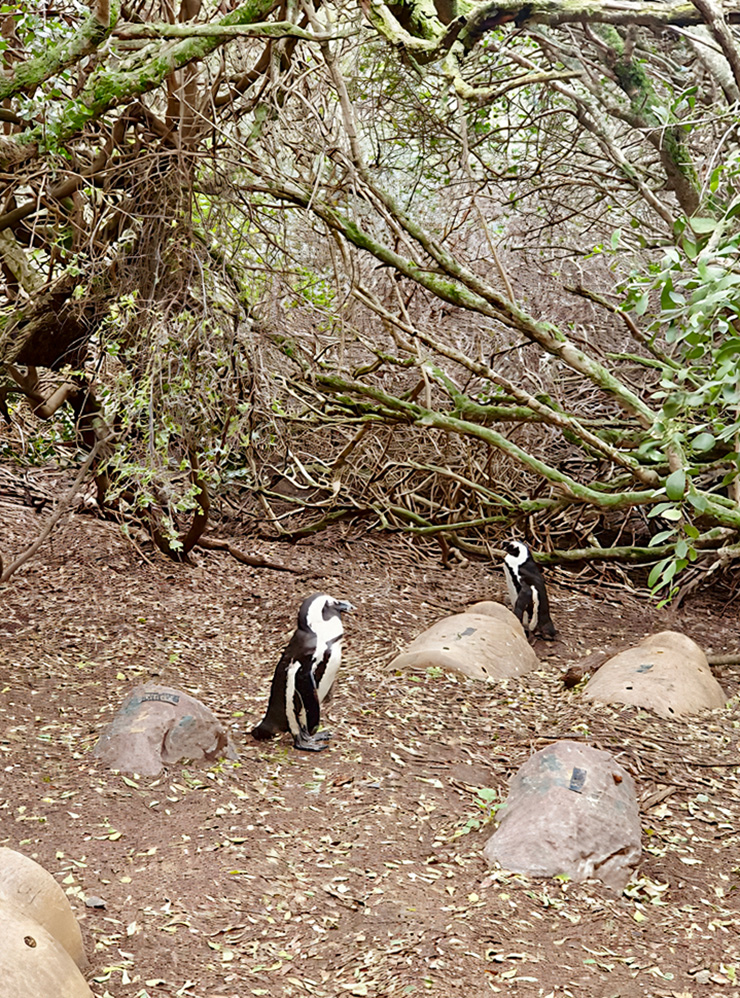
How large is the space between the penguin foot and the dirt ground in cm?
4

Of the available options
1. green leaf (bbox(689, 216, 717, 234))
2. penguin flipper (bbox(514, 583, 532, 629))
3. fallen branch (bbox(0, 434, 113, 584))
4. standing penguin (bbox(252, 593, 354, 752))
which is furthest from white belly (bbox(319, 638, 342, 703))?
green leaf (bbox(689, 216, 717, 234))

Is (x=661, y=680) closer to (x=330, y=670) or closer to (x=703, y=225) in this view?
(x=330, y=670)

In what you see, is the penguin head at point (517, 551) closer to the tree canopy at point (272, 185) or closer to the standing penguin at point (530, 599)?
the standing penguin at point (530, 599)

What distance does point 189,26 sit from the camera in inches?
187

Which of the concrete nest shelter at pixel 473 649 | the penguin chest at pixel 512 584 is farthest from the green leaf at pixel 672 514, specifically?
the penguin chest at pixel 512 584

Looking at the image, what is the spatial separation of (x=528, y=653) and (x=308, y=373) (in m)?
2.41

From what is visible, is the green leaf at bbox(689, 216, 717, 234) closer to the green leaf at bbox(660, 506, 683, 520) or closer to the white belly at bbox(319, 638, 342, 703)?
the green leaf at bbox(660, 506, 683, 520)

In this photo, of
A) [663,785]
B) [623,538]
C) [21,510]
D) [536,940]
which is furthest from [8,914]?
[623,538]

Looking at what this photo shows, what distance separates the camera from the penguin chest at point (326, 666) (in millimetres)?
5074

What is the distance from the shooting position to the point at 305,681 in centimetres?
488

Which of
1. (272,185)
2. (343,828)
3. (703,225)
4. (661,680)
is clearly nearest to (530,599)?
(661,680)

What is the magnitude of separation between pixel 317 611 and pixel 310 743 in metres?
0.68

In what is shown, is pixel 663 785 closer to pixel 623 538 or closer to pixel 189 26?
pixel 189 26

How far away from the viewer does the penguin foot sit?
4879 mm
